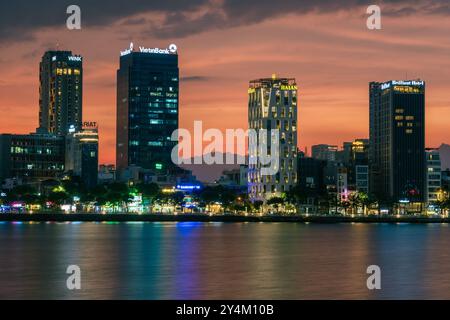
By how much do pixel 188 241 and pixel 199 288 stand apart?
213 feet

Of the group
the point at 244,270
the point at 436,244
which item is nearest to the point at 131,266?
the point at 244,270

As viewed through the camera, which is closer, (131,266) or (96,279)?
(96,279)

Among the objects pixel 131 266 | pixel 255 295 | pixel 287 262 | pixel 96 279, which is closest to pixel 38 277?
pixel 96 279

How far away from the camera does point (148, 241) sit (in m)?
138

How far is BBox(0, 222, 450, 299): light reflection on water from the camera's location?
7138 cm

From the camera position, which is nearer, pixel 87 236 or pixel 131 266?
pixel 131 266

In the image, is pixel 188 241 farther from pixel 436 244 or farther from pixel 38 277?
pixel 38 277

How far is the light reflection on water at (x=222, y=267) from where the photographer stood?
7138cm

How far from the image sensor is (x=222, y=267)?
92312mm

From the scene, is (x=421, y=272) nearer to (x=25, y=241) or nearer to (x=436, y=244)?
(x=436, y=244)
